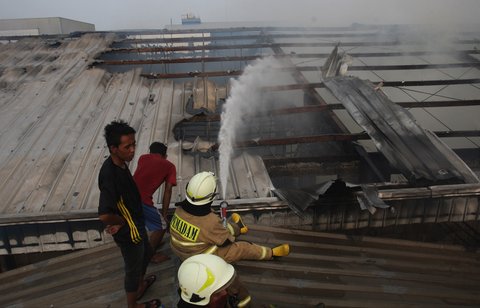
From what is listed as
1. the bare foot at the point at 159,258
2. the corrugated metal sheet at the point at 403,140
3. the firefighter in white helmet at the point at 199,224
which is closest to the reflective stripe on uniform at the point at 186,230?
the firefighter in white helmet at the point at 199,224

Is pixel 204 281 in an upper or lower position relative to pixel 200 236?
upper

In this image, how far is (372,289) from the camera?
384 centimetres

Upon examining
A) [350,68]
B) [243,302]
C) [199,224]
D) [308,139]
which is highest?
[350,68]

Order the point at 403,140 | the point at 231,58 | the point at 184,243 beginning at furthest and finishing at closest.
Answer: the point at 231,58, the point at 403,140, the point at 184,243

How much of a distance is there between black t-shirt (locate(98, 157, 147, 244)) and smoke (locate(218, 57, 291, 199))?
2182 mm

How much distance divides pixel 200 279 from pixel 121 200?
107 cm

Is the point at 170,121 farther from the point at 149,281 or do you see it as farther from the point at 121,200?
the point at 121,200

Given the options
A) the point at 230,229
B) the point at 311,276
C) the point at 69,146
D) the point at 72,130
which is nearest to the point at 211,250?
the point at 230,229

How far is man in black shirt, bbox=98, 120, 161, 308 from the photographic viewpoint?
2.70 meters

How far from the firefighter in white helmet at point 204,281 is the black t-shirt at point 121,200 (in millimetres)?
813

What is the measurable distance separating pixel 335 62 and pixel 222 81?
3.85 meters

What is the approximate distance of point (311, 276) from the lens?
3.99 metres

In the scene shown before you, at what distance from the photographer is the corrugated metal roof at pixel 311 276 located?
3662 mm

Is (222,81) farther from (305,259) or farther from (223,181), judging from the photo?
(305,259)
